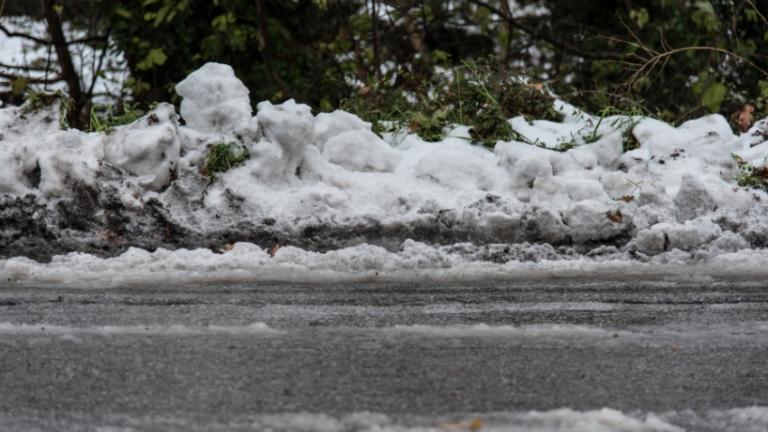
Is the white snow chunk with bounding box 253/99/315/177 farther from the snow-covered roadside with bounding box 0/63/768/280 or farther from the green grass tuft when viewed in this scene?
the green grass tuft

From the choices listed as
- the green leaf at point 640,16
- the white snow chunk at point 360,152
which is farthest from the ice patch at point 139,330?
the green leaf at point 640,16

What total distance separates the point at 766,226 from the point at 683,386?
232 centimetres

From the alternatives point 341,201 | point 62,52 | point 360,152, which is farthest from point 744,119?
point 62,52

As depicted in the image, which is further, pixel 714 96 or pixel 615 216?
pixel 714 96

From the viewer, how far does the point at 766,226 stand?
211 inches

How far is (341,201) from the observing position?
566 centimetres

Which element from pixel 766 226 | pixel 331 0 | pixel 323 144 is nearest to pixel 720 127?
pixel 766 226

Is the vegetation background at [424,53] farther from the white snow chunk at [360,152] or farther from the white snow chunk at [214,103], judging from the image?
the white snow chunk at [214,103]

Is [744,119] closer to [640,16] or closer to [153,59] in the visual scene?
[640,16]

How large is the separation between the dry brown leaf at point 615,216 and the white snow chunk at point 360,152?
141 centimetres

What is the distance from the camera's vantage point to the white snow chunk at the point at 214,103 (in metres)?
6.19

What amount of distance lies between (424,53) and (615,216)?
6115 millimetres

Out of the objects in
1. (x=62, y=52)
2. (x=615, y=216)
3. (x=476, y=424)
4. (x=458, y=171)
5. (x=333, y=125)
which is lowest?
(x=476, y=424)

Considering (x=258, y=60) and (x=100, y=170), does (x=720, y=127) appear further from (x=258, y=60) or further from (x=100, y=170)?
(x=258, y=60)
